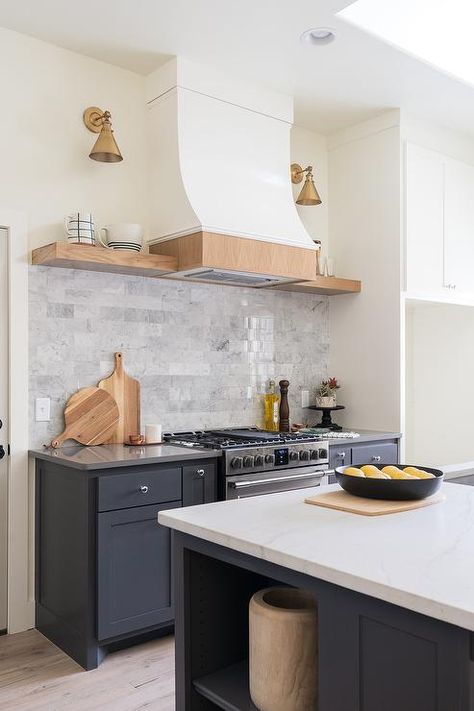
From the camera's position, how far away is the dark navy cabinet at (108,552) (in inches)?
110

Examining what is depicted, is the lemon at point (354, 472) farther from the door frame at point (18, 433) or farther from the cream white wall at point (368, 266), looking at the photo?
the cream white wall at point (368, 266)

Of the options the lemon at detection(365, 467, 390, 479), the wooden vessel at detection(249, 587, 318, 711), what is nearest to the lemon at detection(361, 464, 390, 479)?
the lemon at detection(365, 467, 390, 479)

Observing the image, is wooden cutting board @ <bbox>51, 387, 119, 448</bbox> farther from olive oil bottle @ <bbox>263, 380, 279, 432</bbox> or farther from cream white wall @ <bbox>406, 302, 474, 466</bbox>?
cream white wall @ <bbox>406, 302, 474, 466</bbox>

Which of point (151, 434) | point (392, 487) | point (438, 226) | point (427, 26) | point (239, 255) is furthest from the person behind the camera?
point (438, 226)

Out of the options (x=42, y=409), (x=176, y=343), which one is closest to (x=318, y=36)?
(x=176, y=343)

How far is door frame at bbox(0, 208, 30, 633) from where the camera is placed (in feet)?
10.5

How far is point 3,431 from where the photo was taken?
321 centimetres

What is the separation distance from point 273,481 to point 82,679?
1286 millimetres

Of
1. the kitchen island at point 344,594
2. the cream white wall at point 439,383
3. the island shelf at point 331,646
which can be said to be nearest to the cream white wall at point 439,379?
the cream white wall at point 439,383

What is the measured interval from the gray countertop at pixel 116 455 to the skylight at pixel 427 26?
2278mm

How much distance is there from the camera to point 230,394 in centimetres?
411

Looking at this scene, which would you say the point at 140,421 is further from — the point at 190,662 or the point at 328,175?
the point at 328,175

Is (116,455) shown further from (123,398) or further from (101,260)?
(101,260)

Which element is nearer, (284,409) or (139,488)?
(139,488)
